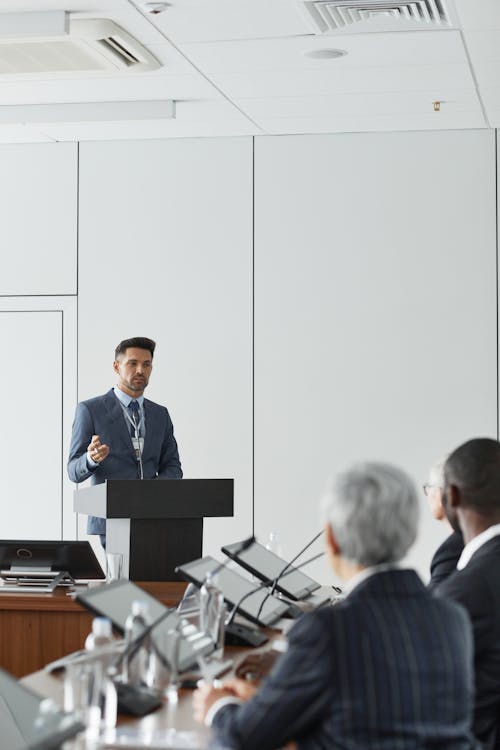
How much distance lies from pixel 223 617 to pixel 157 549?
142 centimetres

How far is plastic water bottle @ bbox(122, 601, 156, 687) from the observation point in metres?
3.11

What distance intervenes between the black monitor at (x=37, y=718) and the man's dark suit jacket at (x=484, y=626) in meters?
1.06

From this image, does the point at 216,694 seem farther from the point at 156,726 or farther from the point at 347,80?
the point at 347,80

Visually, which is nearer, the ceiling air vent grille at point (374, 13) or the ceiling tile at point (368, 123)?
the ceiling air vent grille at point (374, 13)

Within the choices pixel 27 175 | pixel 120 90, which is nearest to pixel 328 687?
pixel 120 90

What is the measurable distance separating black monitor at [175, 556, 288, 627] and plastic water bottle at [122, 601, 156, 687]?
627 mm

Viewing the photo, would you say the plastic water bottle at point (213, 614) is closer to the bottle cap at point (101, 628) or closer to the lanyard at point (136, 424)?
the bottle cap at point (101, 628)

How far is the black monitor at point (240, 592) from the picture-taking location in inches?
154

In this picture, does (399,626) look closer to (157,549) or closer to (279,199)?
(157,549)

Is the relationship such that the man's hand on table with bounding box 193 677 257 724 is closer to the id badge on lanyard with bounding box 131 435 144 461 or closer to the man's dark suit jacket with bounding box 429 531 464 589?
the man's dark suit jacket with bounding box 429 531 464 589

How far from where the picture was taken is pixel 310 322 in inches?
307

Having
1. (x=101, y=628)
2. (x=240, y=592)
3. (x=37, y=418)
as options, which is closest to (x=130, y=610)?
(x=101, y=628)

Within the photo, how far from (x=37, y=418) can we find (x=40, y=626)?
11.7ft

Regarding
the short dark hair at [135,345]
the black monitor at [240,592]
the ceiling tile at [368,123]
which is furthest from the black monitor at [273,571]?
the ceiling tile at [368,123]
